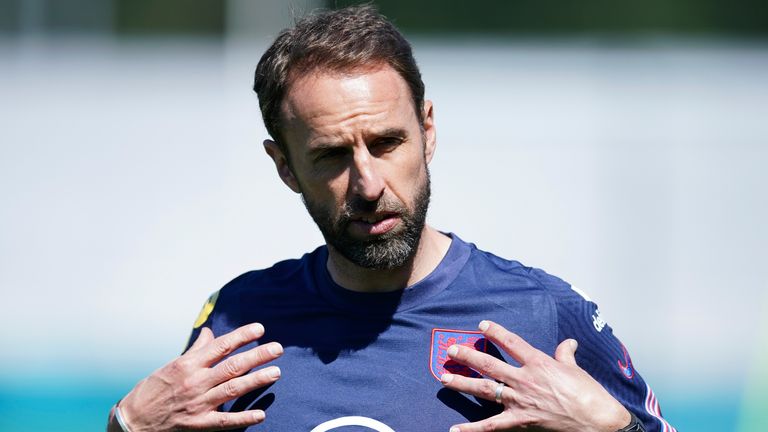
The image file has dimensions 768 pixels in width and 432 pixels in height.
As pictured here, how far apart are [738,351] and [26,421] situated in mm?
5290

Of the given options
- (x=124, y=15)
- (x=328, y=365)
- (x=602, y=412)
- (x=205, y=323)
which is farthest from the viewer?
(x=124, y=15)

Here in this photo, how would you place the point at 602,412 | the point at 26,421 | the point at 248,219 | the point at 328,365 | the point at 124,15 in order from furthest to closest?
the point at 124,15, the point at 248,219, the point at 26,421, the point at 328,365, the point at 602,412

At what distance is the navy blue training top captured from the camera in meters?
2.59

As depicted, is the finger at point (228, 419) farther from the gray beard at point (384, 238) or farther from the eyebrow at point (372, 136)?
the eyebrow at point (372, 136)

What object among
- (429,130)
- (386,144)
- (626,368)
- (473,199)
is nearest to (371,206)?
(386,144)

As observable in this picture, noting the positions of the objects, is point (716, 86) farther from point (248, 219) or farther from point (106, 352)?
point (106, 352)

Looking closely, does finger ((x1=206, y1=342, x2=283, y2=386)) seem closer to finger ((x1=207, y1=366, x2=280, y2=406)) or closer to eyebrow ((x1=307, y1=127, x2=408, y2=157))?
finger ((x1=207, y1=366, x2=280, y2=406))

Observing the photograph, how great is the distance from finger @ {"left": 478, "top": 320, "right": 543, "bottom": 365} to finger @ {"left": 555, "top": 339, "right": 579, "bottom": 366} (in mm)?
57

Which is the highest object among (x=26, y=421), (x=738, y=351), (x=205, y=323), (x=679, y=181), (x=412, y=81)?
(x=412, y=81)

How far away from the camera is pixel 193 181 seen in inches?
339

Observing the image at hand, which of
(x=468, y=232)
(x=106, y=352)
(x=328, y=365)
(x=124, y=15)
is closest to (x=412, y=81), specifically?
(x=328, y=365)

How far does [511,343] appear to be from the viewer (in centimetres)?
243

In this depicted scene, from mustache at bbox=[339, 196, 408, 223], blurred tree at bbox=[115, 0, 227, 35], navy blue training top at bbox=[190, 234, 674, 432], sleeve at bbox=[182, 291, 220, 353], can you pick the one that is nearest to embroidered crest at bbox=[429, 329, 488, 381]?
navy blue training top at bbox=[190, 234, 674, 432]

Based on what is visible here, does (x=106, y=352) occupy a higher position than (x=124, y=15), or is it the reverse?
(x=124, y=15)
